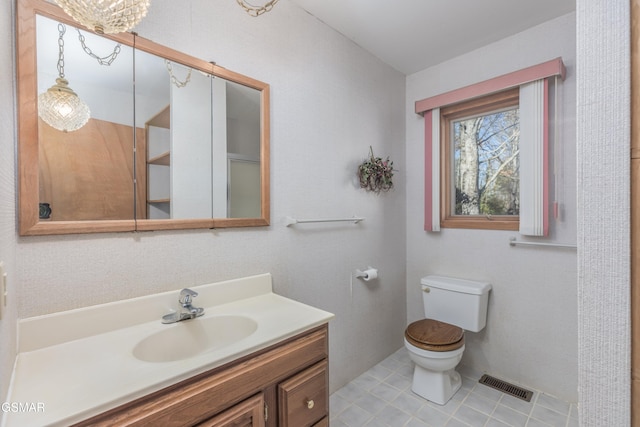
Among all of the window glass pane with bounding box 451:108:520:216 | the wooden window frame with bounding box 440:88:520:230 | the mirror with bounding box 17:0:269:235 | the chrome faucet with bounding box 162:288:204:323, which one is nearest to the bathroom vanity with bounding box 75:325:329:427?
the chrome faucet with bounding box 162:288:204:323

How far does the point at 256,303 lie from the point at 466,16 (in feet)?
6.87

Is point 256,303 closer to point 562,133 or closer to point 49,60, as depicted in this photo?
point 49,60

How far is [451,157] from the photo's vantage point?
2484mm

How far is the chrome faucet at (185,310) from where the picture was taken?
3.97ft

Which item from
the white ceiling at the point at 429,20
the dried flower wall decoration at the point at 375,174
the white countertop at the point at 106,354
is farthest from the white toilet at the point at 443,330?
the white ceiling at the point at 429,20

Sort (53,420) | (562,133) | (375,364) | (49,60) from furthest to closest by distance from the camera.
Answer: (375,364), (562,133), (49,60), (53,420)

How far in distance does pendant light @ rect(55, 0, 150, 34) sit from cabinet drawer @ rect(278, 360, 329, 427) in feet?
4.27

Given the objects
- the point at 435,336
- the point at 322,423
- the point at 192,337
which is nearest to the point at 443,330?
the point at 435,336

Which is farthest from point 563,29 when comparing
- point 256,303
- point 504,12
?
point 256,303

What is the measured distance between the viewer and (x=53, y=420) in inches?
25.1

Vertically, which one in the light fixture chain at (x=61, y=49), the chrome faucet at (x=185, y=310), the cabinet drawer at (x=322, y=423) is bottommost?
the cabinet drawer at (x=322, y=423)

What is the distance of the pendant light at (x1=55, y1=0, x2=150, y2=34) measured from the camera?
85 cm

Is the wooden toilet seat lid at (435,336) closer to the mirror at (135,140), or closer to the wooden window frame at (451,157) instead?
the wooden window frame at (451,157)

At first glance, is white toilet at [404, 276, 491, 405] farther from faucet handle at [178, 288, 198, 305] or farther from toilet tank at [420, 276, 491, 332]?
faucet handle at [178, 288, 198, 305]
